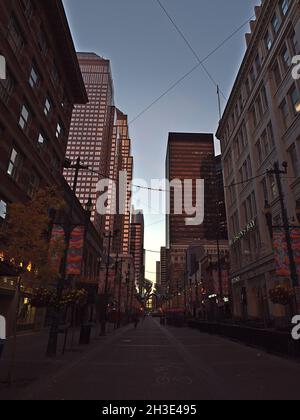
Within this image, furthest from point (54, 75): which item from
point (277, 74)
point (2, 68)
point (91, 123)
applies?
point (91, 123)

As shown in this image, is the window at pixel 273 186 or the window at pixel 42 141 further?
the window at pixel 273 186

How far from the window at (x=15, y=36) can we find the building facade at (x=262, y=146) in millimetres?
21488

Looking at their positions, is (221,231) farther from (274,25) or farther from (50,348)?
(50,348)

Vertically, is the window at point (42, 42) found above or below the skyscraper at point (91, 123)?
below

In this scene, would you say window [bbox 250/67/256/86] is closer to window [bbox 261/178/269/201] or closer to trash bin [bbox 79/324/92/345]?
window [bbox 261/178/269/201]

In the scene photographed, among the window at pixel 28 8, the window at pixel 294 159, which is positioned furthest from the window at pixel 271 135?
the window at pixel 28 8

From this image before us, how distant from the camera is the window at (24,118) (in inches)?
995

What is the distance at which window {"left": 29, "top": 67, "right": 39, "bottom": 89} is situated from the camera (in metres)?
27.4

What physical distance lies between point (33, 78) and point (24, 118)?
4946 mm

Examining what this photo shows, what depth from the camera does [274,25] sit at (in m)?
33.5

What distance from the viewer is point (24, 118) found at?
25.8 meters

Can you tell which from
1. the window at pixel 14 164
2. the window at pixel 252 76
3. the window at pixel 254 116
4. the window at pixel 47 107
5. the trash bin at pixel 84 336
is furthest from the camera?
the window at pixel 254 116

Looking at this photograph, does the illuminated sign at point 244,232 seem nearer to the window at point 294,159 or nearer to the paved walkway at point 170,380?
the window at point 294,159
